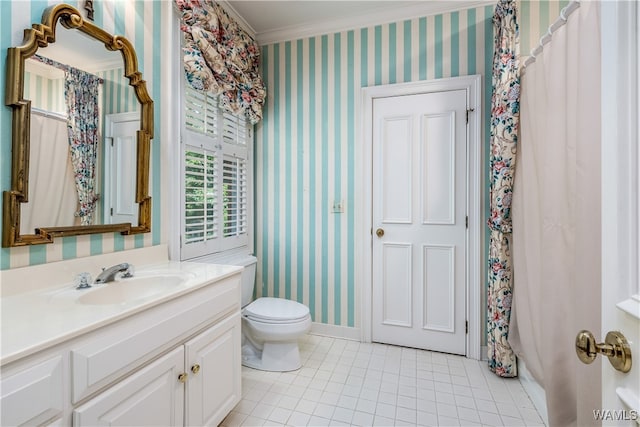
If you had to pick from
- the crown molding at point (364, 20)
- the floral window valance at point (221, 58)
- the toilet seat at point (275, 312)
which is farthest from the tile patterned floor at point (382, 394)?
the crown molding at point (364, 20)

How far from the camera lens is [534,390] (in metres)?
1.79

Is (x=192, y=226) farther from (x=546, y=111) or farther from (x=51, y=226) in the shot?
(x=546, y=111)

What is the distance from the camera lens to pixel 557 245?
1369 millimetres

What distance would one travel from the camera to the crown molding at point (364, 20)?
2.32m

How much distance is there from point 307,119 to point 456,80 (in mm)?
1191

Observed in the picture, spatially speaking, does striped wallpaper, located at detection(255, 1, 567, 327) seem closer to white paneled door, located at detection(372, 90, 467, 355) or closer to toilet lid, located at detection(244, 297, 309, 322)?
white paneled door, located at detection(372, 90, 467, 355)

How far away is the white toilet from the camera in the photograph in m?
2.04

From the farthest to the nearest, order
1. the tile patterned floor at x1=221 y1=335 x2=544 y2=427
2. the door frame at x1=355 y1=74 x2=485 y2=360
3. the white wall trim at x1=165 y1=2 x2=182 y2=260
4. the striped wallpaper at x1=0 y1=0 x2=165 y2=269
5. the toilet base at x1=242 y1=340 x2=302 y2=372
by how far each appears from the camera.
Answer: the door frame at x1=355 y1=74 x2=485 y2=360 < the toilet base at x1=242 y1=340 x2=302 y2=372 < the white wall trim at x1=165 y1=2 x2=182 y2=260 < the tile patterned floor at x1=221 y1=335 x2=544 y2=427 < the striped wallpaper at x1=0 y1=0 x2=165 y2=269

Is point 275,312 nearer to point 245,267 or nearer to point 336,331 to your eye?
point 245,267

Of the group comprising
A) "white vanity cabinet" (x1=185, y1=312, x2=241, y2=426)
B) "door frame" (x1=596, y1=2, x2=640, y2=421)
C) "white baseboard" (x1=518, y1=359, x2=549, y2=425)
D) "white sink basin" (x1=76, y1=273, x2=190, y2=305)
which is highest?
"door frame" (x1=596, y1=2, x2=640, y2=421)

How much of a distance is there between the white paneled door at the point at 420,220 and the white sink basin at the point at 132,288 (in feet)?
5.17

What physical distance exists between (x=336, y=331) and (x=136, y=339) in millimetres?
1895

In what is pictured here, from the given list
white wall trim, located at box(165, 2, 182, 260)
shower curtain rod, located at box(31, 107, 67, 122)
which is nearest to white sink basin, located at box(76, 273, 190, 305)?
white wall trim, located at box(165, 2, 182, 260)

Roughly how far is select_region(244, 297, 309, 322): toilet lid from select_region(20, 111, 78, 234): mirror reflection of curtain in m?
1.16
